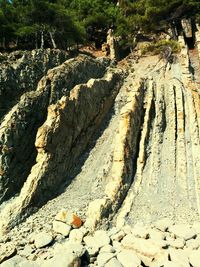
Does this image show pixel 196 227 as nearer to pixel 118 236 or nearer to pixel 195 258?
pixel 195 258

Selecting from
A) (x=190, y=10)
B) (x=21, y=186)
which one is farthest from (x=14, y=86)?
(x=190, y=10)

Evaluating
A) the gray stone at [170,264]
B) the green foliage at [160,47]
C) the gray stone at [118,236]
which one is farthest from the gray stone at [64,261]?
the green foliage at [160,47]

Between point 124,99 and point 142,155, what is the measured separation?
4718 millimetres

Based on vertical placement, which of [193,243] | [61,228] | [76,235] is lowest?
[193,243]

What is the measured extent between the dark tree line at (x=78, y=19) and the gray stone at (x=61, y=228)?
16.1m

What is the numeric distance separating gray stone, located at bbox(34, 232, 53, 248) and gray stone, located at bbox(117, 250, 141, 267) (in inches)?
90.4

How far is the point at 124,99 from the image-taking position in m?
18.8

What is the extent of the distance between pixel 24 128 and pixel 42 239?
15.4ft

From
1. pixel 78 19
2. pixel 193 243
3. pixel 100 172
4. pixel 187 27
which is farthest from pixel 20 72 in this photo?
pixel 187 27

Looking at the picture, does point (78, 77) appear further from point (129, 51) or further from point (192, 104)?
point (129, 51)

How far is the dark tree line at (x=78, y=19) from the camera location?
25.3 meters

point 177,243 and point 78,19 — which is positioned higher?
point 78,19

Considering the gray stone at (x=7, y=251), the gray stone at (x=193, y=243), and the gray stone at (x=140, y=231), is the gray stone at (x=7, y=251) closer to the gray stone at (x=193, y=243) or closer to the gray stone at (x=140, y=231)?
the gray stone at (x=140, y=231)

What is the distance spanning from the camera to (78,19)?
32750 millimetres
